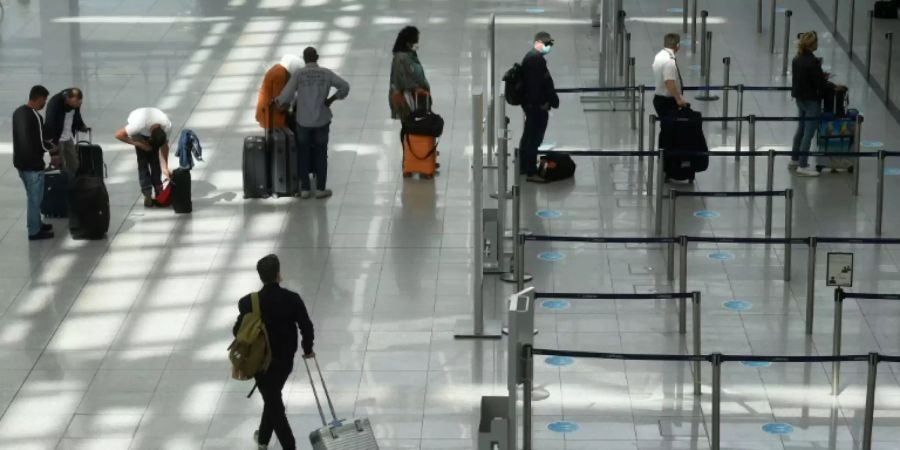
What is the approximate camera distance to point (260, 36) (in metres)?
23.5

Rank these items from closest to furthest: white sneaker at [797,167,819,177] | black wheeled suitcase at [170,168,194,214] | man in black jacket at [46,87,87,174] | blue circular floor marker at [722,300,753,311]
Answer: blue circular floor marker at [722,300,753,311] → man in black jacket at [46,87,87,174] → black wheeled suitcase at [170,168,194,214] → white sneaker at [797,167,819,177]

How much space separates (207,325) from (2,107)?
7593 mm

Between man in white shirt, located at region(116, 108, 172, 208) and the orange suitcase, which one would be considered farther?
the orange suitcase

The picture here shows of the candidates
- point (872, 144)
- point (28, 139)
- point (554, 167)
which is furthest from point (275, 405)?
point (872, 144)

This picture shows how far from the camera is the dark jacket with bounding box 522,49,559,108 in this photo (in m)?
16.3

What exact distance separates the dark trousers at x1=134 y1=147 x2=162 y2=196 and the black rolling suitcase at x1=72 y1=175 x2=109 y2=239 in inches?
34.8

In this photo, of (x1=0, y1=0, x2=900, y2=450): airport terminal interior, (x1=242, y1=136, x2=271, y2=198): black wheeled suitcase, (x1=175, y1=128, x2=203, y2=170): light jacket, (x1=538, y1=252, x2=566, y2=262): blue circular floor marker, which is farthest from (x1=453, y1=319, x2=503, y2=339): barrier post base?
(x1=175, y1=128, x2=203, y2=170): light jacket

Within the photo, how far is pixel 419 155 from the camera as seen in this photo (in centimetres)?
1652

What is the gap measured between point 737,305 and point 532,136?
12.9 ft

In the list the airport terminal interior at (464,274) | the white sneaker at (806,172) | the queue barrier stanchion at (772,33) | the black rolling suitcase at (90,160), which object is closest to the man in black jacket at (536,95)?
the airport terminal interior at (464,274)

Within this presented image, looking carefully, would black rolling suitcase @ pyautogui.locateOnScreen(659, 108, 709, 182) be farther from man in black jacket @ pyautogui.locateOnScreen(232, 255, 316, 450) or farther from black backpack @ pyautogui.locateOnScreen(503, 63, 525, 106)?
man in black jacket @ pyautogui.locateOnScreen(232, 255, 316, 450)

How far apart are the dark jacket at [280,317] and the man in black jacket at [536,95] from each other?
20.0 ft

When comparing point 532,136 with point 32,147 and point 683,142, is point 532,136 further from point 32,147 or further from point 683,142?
point 32,147

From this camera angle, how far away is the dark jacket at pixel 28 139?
14469mm
